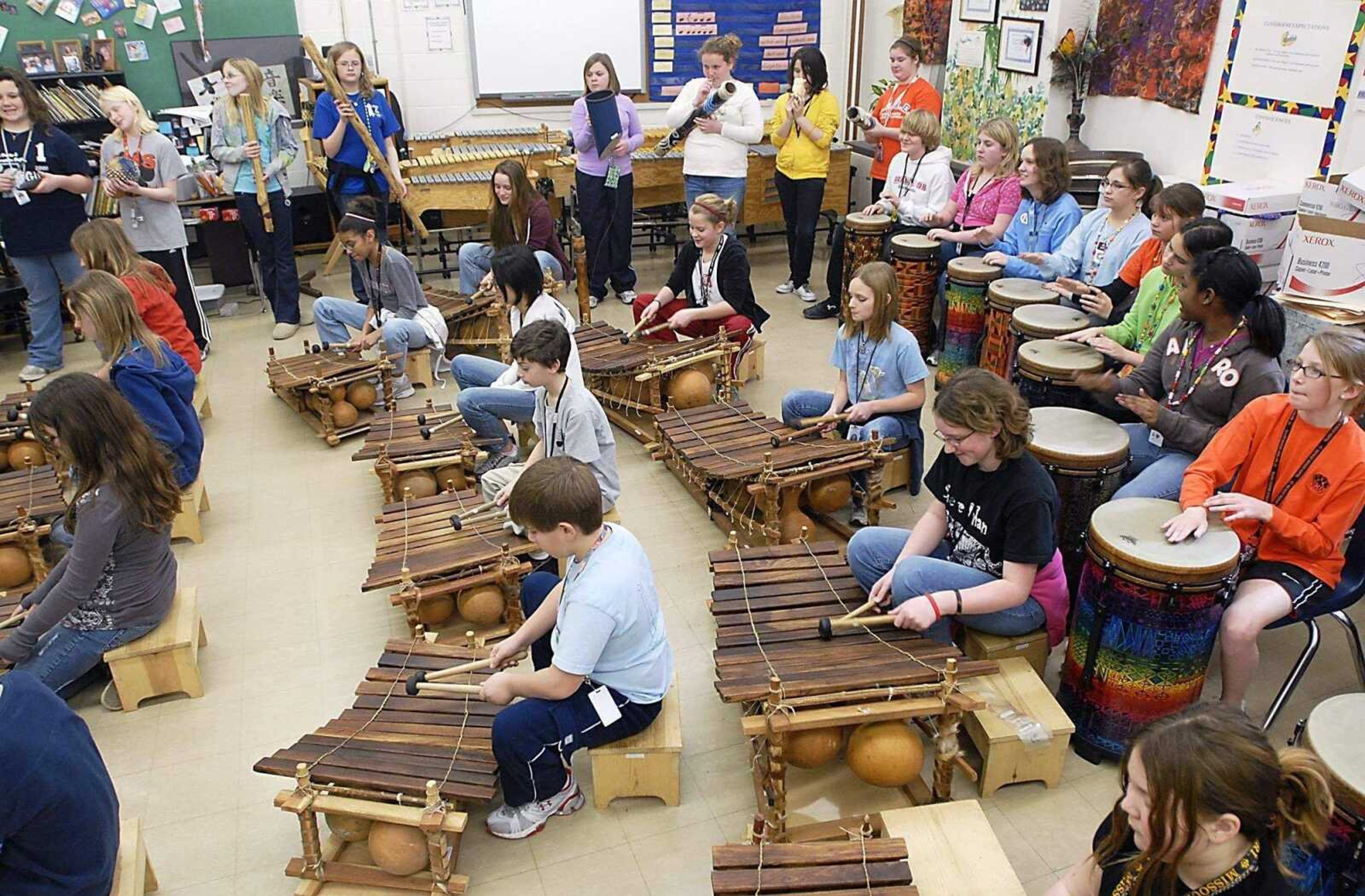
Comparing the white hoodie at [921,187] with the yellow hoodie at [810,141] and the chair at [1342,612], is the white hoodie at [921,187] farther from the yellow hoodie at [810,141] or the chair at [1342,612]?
the chair at [1342,612]

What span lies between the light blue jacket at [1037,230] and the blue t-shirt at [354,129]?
459cm

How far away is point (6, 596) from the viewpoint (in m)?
4.21

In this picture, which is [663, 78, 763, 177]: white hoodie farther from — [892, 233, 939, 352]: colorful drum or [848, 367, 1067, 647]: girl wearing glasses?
[848, 367, 1067, 647]: girl wearing glasses

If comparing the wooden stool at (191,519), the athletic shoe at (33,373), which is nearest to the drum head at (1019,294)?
the wooden stool at (191,519)

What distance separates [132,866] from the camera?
9.78 feet

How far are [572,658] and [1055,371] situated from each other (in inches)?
107

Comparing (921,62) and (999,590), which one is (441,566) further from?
(921,62)

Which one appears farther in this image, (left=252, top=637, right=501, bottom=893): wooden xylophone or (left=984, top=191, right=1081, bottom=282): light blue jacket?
(left=984, top=191, right=1081, bottom=282): light blue jacket

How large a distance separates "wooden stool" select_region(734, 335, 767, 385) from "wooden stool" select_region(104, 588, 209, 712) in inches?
139

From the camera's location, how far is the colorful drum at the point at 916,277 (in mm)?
6555

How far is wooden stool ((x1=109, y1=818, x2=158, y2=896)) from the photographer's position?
9.57 feet

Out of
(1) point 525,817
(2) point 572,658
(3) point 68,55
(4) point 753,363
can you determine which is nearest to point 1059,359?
(4) point 753,363

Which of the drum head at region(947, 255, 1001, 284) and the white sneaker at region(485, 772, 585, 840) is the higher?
the drum head at region(947, 255, 1001, 284)

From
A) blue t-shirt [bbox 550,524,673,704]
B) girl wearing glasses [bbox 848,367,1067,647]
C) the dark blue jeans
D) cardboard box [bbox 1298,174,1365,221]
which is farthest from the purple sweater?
the dark blue jeans
